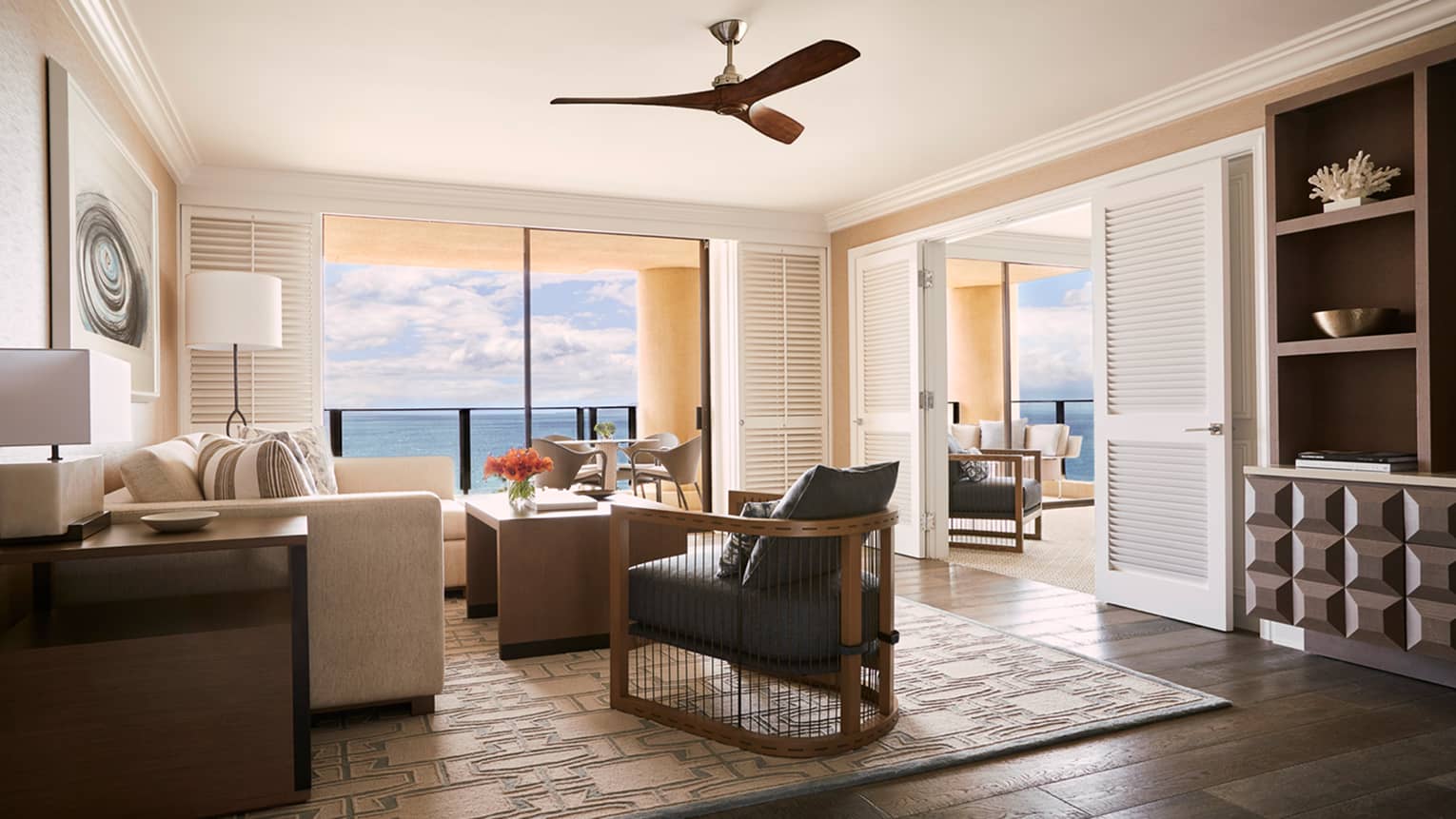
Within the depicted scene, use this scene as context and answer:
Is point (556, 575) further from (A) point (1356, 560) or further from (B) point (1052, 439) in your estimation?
(B) point (1052, 439)

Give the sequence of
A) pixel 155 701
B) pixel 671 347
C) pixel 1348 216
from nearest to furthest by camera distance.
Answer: pixel 155 701, pixel 1348 216, pixel 671 347

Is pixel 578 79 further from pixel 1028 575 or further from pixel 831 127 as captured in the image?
pixel 1028 575

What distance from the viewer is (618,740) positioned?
8.91ft

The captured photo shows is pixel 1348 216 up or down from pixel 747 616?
up

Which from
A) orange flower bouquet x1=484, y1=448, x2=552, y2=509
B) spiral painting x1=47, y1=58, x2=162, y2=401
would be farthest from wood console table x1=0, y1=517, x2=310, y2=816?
orange flower bouquet x1=484, y1=448, x2=552, y2=509

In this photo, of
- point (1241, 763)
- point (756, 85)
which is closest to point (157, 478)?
point (756, 85)

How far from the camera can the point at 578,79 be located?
3.97m

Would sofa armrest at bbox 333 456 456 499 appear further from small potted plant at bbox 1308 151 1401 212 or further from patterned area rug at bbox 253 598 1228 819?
small potted plant at bbox 1308 151 1401 212

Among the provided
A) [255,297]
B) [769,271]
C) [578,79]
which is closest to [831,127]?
[578,79]

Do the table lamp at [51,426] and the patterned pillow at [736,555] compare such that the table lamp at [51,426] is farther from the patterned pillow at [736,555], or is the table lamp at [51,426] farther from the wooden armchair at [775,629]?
the patterned pillow at [736,555]

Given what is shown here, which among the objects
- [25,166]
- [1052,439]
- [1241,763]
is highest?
[25,166]

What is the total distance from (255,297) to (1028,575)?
4547 mm

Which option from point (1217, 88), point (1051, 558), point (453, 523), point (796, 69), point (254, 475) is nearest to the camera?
point (254, 475)

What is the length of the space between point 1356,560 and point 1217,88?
2128 mm
